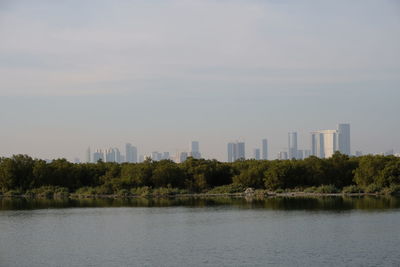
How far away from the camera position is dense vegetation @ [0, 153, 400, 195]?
71.8m

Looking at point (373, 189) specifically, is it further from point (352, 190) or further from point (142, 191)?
point (142, 191)

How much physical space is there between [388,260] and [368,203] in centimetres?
2809

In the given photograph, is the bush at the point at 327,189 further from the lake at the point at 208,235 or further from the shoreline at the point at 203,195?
the lake at the point at 208,235

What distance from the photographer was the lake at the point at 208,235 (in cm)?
3014

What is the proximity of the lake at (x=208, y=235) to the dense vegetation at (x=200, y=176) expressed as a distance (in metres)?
13.6

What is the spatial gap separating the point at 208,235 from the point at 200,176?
134 feet

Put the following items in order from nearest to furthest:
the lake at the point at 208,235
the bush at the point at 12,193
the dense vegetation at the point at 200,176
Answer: the lake at the point at 208,235, the dense vegetation at the point at 200,176, the bush at the point at 12,193

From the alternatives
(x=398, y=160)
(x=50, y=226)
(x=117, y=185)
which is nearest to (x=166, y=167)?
(x=117, y=185)

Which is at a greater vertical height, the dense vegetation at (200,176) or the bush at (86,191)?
the dense vegetation at (200,176)

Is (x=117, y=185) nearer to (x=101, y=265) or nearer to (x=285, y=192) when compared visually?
(x=285, y=192)

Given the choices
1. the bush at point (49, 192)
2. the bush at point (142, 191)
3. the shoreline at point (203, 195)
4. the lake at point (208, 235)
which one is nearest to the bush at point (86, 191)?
the shoreline at point (203, 195)

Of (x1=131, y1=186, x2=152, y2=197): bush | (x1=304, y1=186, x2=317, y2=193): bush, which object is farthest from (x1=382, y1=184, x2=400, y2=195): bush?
(x1=131, y1=186, x2=152, y2=197): bush

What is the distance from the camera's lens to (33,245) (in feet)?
117

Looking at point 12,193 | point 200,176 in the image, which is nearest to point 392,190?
point 200,176
